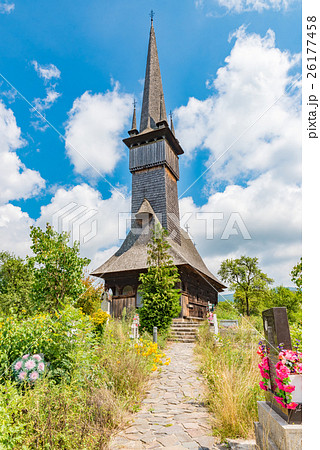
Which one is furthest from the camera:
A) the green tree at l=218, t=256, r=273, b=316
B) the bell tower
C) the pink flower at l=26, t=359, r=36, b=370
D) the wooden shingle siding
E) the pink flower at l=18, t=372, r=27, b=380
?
the green tree at l=218, t=256, r=273, b=316

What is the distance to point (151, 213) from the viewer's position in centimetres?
1962

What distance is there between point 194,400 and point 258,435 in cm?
221

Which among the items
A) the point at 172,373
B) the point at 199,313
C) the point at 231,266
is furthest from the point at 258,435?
the point at 231,266

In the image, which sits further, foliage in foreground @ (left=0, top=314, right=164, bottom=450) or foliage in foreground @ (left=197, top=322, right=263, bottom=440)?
foliage in foreground @ (left=197, top=322, right=263, bottom=440)

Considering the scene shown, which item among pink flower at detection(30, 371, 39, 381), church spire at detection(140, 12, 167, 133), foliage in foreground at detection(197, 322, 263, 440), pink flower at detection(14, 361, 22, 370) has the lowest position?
foliage in foreground at detection(197, 322, 263, 440)

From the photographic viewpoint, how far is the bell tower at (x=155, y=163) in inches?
800

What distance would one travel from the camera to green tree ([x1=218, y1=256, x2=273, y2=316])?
104ft

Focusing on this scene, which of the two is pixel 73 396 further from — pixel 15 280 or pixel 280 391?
pixel 15 280

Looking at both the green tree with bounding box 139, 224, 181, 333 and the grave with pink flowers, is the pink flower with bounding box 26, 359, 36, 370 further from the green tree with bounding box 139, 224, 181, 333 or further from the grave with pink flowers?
the green tree with bounding box 139, 224, 181, 333

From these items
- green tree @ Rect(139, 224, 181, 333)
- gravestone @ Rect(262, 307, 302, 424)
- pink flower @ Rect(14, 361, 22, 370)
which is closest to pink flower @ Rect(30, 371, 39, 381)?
pink flower @ Rect(14, 361, 22, 370)

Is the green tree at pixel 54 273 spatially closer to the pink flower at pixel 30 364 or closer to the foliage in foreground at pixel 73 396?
the foliage in foreground at pixel 73 396

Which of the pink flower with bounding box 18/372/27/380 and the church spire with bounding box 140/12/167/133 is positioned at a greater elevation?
the church spire with bounding box 140/12/167/133

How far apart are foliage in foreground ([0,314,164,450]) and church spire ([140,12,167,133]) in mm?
20320

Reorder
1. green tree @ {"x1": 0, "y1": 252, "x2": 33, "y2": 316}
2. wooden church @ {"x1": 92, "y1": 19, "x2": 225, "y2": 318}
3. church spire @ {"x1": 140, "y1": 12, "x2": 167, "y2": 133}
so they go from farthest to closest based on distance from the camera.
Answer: church spire @ {"x1": 140, "y1": 12, "x2": 167, "y2": 133} < green tree @ {"x1": 0, "y1": 252, "x2": 33, "y2": 316} < wooden church @ {"x1": 92, "y1": 19, "x2": 225, "y2": 318}
